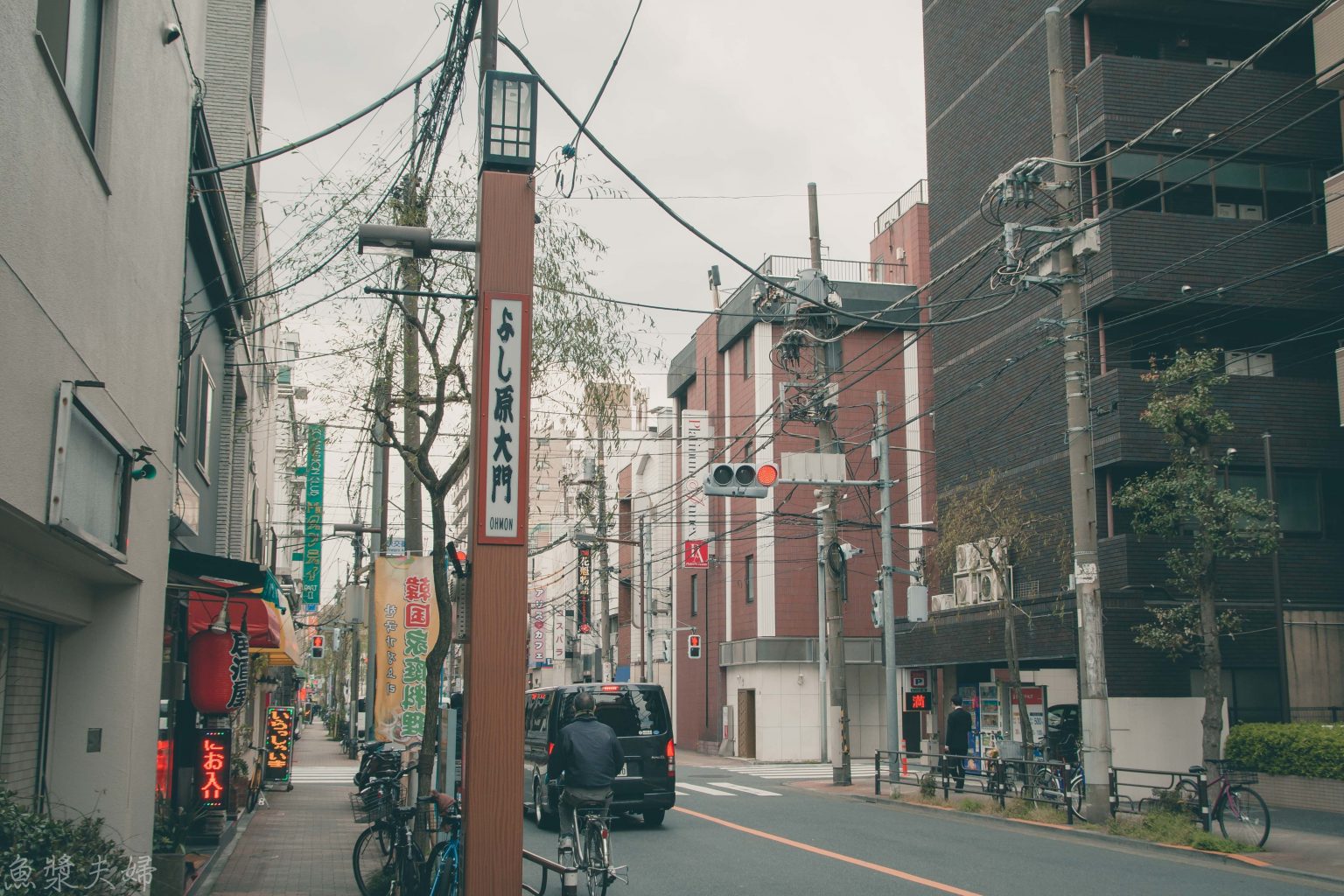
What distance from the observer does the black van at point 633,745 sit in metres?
18.0

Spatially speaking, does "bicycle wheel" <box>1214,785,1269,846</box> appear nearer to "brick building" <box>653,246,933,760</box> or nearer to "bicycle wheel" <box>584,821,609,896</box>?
"bicycle wheel" <box>584,821,609,896</box>

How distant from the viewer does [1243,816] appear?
15.5 metres

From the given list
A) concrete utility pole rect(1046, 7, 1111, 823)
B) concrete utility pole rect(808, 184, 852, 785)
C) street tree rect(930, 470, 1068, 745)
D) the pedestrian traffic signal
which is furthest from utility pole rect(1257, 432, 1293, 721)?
the pedestrian traffic signal

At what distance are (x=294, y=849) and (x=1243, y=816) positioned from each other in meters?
12.7

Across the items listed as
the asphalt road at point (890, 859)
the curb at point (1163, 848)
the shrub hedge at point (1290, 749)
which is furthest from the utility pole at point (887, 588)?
the shrub hedge at point (1290, 749)

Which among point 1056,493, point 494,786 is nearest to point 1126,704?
point 1056,493

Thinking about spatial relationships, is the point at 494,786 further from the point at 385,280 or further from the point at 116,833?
the point at 385,280

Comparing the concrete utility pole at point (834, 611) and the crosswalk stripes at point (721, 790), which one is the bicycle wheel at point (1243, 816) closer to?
the crosswalk stripes at point (721, 790)

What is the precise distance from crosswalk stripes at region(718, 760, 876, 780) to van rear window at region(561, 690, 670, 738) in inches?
537

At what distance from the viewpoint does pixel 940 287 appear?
35.8m

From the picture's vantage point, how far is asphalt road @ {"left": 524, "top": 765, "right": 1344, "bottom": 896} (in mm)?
12648

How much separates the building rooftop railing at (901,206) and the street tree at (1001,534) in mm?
18939

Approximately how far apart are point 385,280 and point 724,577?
34.5 m

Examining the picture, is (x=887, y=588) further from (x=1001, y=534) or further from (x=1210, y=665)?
(x=1210, y=665)
